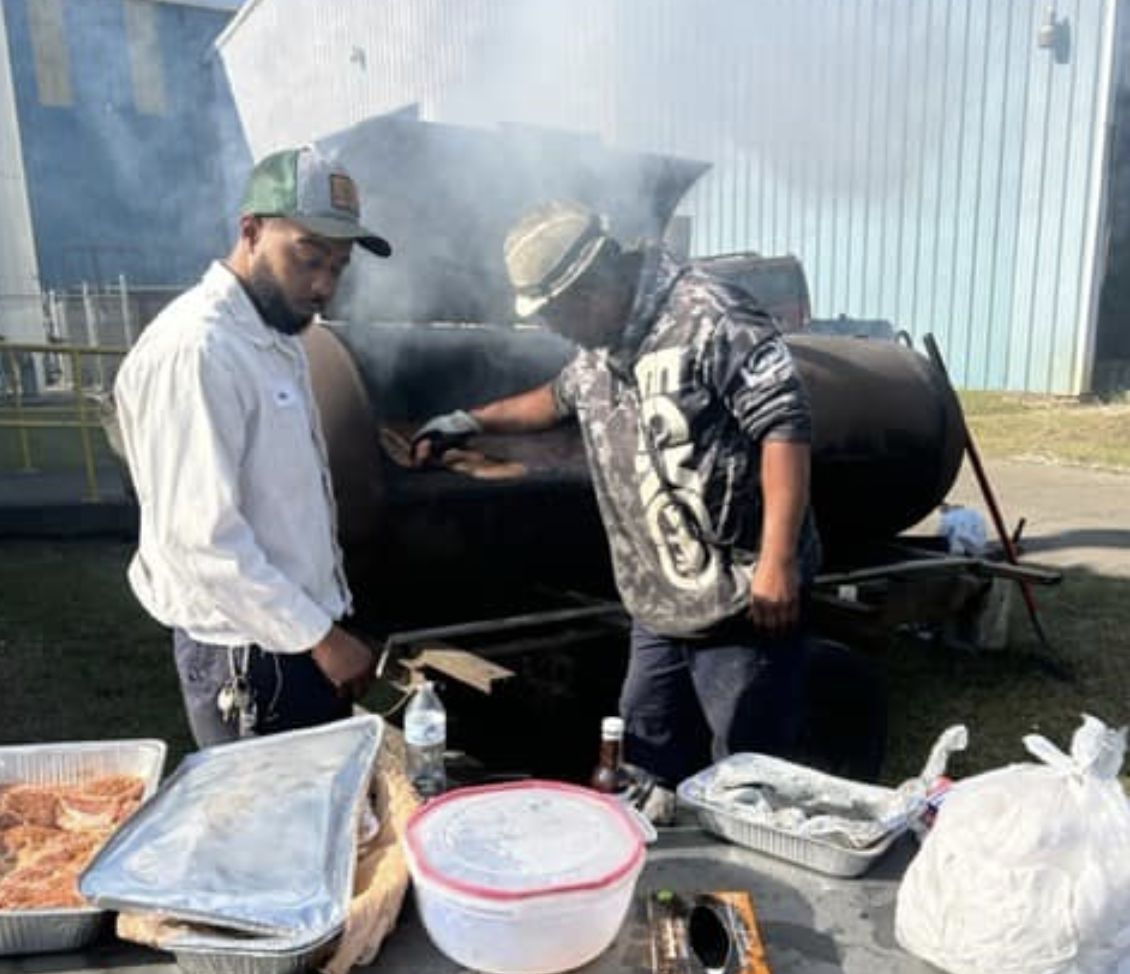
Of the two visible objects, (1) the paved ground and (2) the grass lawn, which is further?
(1) the paved ground

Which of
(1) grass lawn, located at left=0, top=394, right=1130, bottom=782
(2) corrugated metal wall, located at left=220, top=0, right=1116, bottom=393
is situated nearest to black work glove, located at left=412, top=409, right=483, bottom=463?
(1) grass lawn, located at left=0, top=394, right=1130, bottom=782

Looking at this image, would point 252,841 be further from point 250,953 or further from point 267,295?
point 267,295

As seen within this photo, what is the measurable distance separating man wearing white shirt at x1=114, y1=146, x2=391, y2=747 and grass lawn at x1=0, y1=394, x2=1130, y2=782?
1.82 metres

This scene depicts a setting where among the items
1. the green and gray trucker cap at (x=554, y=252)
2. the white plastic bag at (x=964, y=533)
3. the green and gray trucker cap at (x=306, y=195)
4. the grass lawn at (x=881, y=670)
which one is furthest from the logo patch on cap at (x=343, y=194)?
the white plastic bag at (x=964, y=533)

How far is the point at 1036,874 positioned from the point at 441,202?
2972mm

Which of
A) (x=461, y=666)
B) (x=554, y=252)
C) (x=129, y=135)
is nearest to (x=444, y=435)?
(x=461, y=666)

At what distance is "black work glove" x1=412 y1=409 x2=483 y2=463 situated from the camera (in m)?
2.53

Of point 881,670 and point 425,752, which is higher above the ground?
point 425,752

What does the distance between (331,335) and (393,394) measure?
0.26 metres

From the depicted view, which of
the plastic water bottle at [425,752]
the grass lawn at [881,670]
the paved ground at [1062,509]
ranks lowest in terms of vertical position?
the paved ground at [1062,509]

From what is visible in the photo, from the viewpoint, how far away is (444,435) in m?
2.54

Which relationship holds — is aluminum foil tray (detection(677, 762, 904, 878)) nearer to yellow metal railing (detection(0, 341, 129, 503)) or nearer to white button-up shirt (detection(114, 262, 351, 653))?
white button-up shirt (detection(114, 262, 351, 653))

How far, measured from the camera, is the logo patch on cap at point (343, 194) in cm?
168

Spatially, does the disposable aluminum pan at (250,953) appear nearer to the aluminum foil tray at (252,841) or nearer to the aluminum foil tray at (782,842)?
the aluminum foil tray at (252,841)
